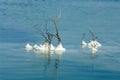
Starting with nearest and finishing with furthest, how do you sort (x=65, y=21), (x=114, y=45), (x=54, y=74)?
(x=54, y=74), (x=114, y=45), (x=65, y=21)

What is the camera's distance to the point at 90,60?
54375 mm

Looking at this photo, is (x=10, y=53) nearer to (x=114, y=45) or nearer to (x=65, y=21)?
(x=114, y=45)

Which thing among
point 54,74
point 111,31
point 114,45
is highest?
point 111,31

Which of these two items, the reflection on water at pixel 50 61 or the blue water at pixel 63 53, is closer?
the blue water at pixel 63 53

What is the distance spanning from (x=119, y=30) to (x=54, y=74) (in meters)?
32.6

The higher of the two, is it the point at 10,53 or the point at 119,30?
the point at 119,30

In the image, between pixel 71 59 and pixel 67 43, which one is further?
pixel 67 43

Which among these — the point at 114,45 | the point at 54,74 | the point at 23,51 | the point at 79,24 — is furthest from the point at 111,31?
the point at 54,74

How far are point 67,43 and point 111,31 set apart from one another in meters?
15.0

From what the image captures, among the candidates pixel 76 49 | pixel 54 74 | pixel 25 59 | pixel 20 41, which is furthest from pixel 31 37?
pixel 54 74

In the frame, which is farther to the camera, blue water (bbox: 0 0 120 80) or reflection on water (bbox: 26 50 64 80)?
reflection on water (bbox: 26 50 64 80)

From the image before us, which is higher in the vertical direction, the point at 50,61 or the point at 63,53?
the point at 63,53

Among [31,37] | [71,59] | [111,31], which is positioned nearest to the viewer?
[71,59]

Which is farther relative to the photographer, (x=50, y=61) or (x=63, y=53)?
(x=63, y=53)
